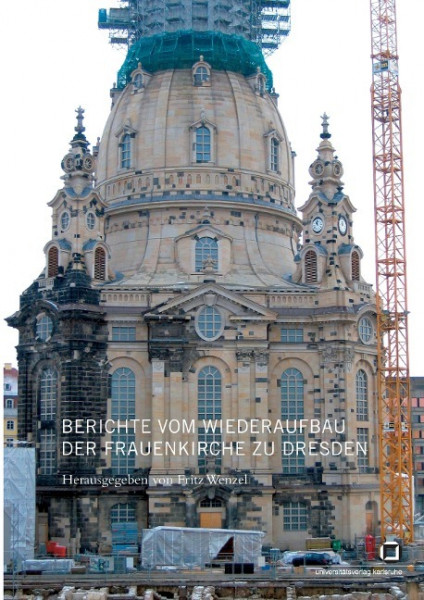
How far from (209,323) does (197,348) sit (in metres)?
2.09

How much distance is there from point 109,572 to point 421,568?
19.3 metres

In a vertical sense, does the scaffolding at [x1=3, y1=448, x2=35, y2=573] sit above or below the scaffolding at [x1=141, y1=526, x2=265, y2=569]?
above

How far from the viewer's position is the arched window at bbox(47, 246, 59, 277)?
78188mm

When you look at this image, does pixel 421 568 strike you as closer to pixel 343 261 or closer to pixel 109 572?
pixel 109 572

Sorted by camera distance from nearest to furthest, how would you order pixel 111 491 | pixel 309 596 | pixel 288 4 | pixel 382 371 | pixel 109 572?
1. pixel 309 596
2. pixel 109 572
3. pixel 111 491
4. pixel 382 371
5. pixel 288 4

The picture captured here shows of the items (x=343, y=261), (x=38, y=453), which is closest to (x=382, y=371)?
(x=343, y=261)

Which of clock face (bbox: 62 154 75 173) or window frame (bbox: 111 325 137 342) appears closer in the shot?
window frame (bbox: 111 325 137 342)

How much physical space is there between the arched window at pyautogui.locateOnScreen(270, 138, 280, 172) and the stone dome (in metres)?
0.09

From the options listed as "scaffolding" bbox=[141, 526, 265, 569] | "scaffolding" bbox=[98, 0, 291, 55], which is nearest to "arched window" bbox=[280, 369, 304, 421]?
"scaffolding" bbox=[141, 526, 265, 569]

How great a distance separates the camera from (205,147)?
8362cm

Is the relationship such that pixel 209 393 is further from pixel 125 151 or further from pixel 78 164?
pixel 125 151

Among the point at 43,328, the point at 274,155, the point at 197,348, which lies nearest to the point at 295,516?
the point at 197,348

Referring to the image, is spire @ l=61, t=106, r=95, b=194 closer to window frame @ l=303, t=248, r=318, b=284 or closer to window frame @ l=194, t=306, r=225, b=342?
window frame @ l=194, t=306, r=225, b=342

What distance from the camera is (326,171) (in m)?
82.2
